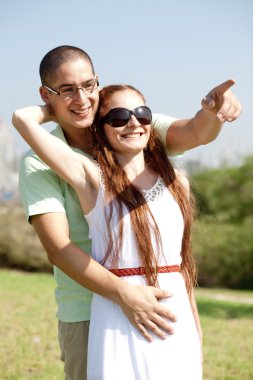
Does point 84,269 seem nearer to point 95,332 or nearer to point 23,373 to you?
point 95,332

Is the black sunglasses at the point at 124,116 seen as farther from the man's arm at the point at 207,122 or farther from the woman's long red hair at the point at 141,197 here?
the man's arm at the point at 207,122

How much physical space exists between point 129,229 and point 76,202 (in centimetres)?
30

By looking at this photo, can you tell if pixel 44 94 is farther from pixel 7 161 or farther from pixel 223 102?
pixel 7 161

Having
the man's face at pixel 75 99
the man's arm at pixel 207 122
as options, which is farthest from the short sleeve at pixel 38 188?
the man's arm at pixel 207 122

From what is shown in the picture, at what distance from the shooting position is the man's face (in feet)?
8.94

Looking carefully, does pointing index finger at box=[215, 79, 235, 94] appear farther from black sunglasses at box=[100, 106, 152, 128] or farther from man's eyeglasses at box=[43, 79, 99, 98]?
man's eyeglasses at box=[43, 79, 99, 98]

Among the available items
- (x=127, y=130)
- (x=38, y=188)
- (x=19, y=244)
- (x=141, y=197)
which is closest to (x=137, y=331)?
(x=141, y=197)

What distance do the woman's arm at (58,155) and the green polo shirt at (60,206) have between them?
0.37 feet

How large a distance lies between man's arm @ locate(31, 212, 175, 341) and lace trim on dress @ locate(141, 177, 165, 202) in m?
0.33

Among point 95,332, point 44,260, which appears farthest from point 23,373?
point 44,260

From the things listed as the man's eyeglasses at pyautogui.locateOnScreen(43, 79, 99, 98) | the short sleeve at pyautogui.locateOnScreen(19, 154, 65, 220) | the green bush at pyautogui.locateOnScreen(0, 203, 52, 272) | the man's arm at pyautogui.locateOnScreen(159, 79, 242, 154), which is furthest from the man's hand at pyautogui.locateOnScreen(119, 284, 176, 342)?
the green bush at pyautogui.locateOnScreen(0, 203, 52, 272)

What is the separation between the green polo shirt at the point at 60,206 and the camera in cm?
264

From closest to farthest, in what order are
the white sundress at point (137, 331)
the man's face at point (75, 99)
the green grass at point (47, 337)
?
the white sundress at point (137, 331), the man's face at point (75, 99), the green grass at point (47, 337)

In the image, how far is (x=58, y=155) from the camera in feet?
8.37
